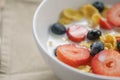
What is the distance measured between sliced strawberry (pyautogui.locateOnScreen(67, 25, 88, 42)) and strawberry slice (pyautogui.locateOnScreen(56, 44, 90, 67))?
0.06 meters

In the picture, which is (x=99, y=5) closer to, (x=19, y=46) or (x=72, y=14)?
(x=72, y=14)

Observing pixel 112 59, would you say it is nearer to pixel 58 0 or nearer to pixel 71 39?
pixel 71 39

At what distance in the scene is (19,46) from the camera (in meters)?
0.89

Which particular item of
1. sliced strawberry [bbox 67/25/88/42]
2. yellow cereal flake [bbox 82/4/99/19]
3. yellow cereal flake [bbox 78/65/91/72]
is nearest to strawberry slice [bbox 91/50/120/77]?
yellow cereal flake [bbox 78/65/91/72]

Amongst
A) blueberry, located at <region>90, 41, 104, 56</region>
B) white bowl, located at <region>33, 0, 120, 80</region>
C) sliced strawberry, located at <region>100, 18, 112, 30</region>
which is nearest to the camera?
white bowl, located at <region>33, 0, 120, 80</region>

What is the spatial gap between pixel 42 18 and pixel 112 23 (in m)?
0.20

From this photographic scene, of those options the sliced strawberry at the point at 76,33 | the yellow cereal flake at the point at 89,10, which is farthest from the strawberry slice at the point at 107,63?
the yellow cereal flake at the point at 89,10

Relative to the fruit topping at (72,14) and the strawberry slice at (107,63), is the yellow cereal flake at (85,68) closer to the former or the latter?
the strawberry slice at (107,63)

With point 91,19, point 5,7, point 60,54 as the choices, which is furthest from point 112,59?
point 5,7

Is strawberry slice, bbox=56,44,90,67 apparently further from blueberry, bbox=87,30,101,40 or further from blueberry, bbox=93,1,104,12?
blueberry, bbox=93,1,104,12

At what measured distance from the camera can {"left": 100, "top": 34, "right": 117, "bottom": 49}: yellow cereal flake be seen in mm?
806

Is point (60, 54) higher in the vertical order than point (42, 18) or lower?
lower

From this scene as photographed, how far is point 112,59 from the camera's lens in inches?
28.6

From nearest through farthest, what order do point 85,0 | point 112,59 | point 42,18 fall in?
point 112,59 → point 42,18 → point 85,0
